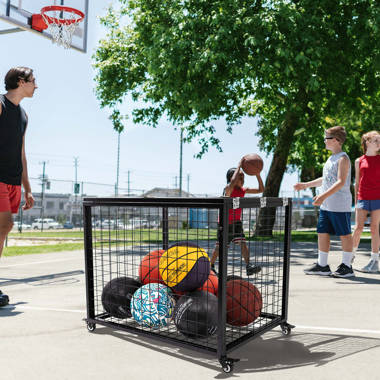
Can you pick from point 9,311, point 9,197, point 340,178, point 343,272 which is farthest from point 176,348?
point 343,272

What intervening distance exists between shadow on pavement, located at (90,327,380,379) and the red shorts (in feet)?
5.21

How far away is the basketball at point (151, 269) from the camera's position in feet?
11.0

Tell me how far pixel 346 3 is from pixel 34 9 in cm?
848

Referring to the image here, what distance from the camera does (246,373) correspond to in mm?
2467

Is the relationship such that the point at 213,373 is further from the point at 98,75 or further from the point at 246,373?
the point at 98,75

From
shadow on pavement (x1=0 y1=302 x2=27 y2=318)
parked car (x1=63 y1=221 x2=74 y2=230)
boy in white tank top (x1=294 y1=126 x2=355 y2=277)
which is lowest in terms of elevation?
parked car (x1=63 y1=221 x2=74 y2=230)

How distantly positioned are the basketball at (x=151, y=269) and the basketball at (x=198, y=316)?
19.2 inches

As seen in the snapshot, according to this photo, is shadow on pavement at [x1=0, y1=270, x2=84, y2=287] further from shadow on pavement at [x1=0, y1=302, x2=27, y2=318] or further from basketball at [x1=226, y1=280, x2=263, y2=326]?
basketball at [x1=226, y1=280, x2=263, y2=326]

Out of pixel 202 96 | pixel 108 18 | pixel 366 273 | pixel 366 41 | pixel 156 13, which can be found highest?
pixel 108 18

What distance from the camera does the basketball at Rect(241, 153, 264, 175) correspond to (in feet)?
16.1

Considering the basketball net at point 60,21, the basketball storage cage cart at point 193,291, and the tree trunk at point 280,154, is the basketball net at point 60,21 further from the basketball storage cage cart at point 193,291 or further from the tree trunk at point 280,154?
the tree trunk at point 280,154

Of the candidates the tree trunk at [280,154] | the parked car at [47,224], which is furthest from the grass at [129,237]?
the parked car at [47,224]

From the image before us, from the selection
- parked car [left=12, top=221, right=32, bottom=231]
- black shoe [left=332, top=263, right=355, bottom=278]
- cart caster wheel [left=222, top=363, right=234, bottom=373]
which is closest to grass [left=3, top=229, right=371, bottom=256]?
cart caster wheel [left=222, top=363, right=234, bottom=373]

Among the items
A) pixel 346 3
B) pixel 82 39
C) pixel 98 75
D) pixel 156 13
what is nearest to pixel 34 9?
pixel 82 39
